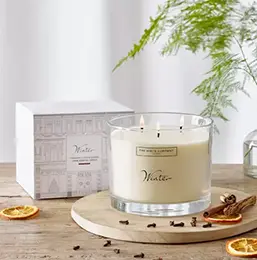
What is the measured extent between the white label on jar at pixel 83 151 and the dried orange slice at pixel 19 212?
13cm

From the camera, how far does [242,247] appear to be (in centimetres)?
94

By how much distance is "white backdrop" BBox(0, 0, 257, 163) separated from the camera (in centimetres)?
212

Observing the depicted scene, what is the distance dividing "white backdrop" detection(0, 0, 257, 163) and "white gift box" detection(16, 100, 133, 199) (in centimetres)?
91

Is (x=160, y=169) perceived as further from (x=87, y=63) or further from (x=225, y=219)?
(x=87, y=63)

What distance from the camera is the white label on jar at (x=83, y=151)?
4.00 ft

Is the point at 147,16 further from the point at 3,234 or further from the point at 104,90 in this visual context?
the point at 3,234

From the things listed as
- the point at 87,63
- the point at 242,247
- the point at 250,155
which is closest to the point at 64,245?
the point at 242,247

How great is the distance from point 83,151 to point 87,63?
3.19 feet

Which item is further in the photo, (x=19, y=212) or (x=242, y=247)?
(x=19, y=212)

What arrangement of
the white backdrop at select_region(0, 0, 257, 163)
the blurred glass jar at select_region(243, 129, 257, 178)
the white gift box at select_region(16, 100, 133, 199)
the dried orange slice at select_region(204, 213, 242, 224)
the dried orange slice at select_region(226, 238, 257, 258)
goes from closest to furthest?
the dried orange slice at select_region(226, 238, 257, 258)
the dried orange slice at select_region(204, 213, 242, 224)
the white gift box at select_region(16, 100, 133, 199)
the blurred glass jar at select_region(243, 129, 257, 178)
the white backdrop at select_region(0, 0, 257, 163)

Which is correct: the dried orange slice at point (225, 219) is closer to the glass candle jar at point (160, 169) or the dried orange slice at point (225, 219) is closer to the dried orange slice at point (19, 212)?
the glass candle jar at point (160, 169)

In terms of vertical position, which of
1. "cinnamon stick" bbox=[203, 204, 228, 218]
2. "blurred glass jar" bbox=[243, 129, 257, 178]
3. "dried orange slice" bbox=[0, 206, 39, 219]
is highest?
"blurred glass jar" bbox=[243, 129, 257, 178]

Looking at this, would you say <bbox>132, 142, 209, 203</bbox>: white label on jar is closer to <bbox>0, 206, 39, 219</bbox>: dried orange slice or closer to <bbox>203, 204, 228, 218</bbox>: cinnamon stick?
<bbox>203, 204, 228, 218</bbox>: cinnamon stick


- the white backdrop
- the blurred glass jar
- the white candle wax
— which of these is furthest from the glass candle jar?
the white backdrop
